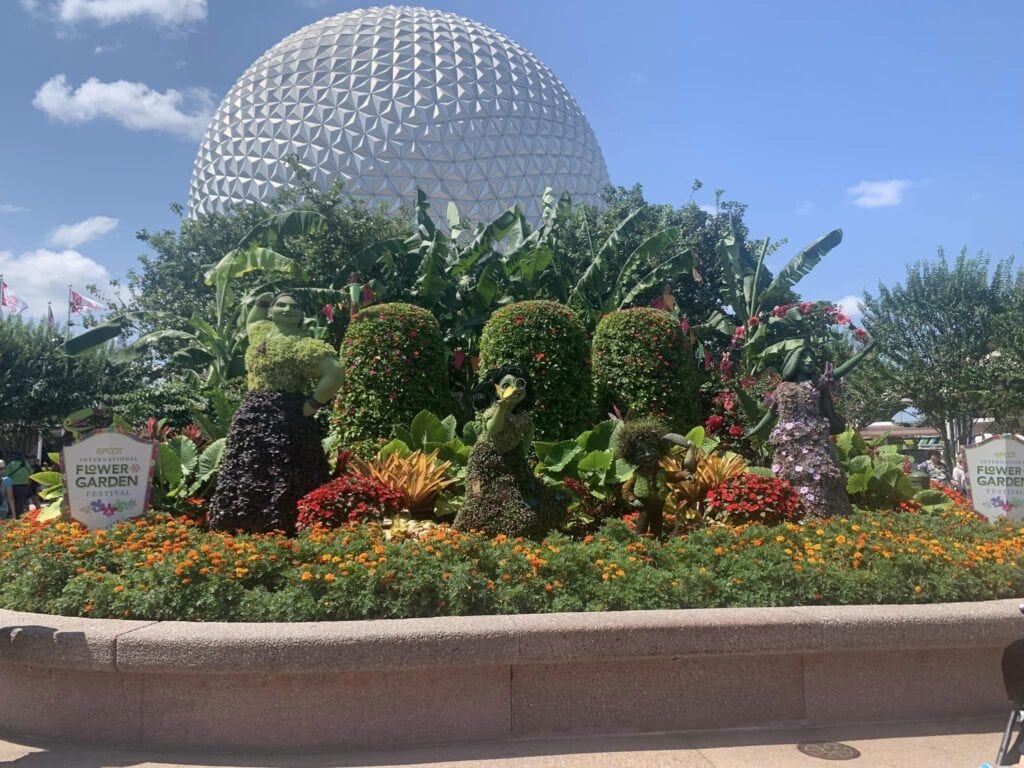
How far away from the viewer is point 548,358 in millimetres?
10703

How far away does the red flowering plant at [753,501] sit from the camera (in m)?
6.89

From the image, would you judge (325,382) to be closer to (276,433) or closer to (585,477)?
(276,433)

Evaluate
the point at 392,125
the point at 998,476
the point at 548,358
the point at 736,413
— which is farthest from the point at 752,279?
the point at 392,125

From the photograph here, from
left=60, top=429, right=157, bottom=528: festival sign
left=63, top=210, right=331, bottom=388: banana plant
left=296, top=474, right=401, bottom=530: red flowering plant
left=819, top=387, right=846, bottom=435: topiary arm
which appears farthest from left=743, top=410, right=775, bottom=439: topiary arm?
left=63, top=210, right=331, bottom=388: banana plant

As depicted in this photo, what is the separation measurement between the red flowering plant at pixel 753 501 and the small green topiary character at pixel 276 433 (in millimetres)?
3999

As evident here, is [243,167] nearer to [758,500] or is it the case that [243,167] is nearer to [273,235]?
[273,235]

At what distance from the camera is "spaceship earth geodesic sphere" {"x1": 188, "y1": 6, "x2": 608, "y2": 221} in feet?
103

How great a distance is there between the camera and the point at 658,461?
6684mm

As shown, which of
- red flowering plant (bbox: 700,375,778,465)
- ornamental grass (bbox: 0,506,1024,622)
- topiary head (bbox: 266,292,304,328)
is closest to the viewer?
ornamental grass (bbox: 0,506,1024,622)

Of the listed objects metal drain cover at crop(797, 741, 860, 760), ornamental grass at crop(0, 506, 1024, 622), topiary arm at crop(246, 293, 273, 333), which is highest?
topiary arm at crop(246, 293, 273, 333)

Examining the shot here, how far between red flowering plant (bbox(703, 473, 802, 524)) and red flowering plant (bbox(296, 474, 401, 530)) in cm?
322

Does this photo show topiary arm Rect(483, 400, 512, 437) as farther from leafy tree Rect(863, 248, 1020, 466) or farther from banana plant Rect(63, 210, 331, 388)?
leafy tree Rect(863, 248, 1020, 466)

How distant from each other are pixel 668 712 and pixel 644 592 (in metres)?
0.73

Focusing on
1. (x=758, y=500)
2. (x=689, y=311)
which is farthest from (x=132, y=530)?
(x=689, y=311)
